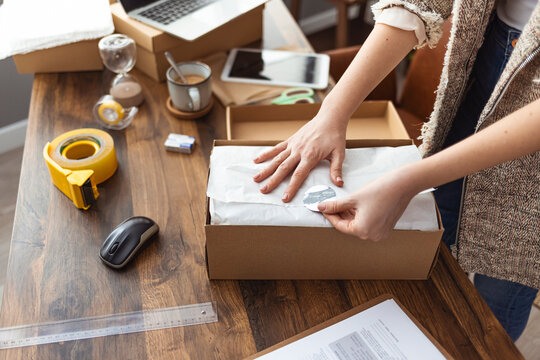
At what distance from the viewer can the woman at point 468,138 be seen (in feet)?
2.55

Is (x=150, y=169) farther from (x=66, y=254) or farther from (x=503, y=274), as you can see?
(x=503, y=274)

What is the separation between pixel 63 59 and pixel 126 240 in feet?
2.29

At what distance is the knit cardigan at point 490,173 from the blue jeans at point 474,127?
0.04 metres

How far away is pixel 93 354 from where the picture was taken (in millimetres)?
790

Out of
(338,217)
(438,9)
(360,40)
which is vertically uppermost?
(438,9)

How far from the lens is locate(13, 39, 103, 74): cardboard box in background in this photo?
1.31 metres

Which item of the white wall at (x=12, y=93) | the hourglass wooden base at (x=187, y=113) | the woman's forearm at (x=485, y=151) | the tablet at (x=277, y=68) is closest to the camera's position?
the woman's forearm at (x=485, y=151)

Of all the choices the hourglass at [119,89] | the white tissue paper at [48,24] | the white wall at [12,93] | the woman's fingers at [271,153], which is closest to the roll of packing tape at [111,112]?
the hourglass at [119,89]

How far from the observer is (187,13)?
53.0 inches

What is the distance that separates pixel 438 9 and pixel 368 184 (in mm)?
426

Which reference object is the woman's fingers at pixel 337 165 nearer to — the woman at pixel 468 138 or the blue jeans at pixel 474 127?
the woman at pixel 468 138

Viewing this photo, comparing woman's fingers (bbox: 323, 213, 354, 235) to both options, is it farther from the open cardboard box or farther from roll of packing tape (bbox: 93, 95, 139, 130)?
roll of packing tape (bbox: 93, 95, 139, 130)

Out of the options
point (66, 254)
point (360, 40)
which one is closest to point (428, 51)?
point (66, 254)

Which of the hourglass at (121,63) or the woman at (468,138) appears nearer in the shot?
the woman at (468,138)
